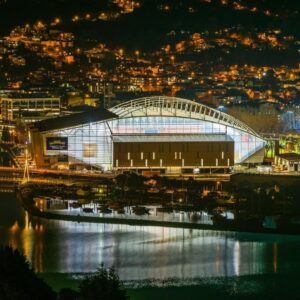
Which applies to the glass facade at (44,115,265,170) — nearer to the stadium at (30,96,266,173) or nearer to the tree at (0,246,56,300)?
the stadium at (30,96,266,173)

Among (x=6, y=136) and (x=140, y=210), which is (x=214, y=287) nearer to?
(x=140, y=210)

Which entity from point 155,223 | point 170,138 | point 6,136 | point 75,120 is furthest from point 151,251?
point 6,136

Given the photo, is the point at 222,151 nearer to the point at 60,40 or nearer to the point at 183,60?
the point at 183,60

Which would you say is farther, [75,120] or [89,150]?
[75,120]

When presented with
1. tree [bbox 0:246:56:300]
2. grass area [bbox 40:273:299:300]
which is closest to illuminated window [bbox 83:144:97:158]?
grass area [bbox 40:273:299:300]

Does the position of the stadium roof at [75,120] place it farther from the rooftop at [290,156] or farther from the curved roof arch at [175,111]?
the rooftop at [290,156]

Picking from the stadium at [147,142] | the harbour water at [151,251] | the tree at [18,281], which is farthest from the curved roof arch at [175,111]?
the tree at [18,281]

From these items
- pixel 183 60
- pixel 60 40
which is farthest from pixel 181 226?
pixel 60 40
